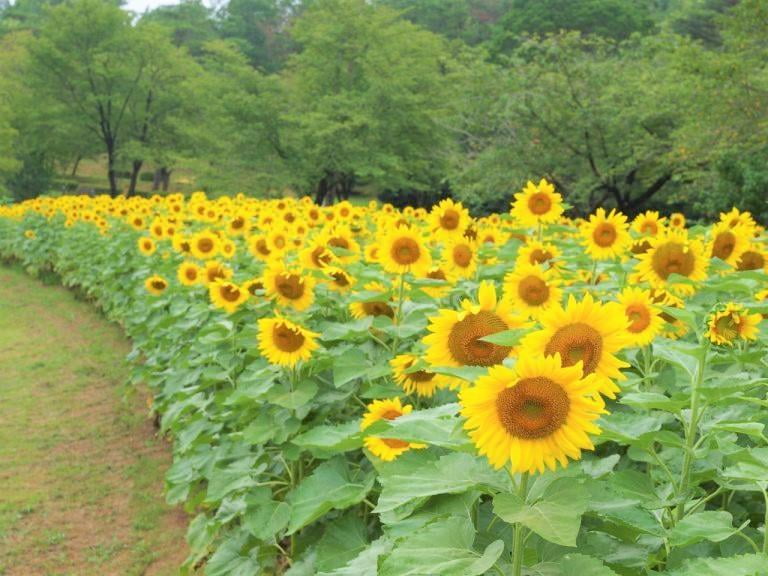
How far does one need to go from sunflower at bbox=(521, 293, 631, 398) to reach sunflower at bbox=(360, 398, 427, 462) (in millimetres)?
613

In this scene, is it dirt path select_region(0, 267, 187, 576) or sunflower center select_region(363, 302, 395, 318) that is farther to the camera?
dirt path select_region(0, 267, 187, 576)

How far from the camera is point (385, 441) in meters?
2.18

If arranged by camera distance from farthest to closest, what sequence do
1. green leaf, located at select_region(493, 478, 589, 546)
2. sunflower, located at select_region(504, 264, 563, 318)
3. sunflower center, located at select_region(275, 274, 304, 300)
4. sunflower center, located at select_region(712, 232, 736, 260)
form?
sunflower center, located at select_region(712, 232, 736, 260) → sunflower center, located at select_region(275, 274, 304, 300) → sunflower, located at select_region(504, 264, 563, 318) → green leaf, located at select_region(493, 478, 589, 546)

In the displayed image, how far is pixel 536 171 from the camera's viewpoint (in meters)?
19.3

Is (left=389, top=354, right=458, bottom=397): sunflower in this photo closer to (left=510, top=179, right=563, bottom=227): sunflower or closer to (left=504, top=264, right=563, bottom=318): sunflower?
(left=504, top=264, right=563, bottom=318): sunflower

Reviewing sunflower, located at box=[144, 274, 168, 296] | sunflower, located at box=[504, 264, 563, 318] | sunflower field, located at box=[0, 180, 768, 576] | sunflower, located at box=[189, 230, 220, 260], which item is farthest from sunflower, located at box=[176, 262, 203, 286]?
sunflower, located at box=[504, 264, 563, 318]

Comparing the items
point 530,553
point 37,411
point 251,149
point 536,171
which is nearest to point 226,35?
point 251,149

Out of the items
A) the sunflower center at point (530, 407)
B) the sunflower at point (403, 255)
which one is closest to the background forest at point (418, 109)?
the sunflower at point (403, 255)

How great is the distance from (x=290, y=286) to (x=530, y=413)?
2.30 metres

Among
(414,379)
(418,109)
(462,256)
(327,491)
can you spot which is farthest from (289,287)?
(418,109)

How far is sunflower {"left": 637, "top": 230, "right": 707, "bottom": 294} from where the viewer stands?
10.3 ft

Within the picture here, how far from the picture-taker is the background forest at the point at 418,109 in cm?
1460

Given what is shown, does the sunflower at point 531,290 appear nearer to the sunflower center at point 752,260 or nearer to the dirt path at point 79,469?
the sunflower center at point 752,260

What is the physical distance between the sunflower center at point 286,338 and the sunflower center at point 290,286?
1.83 ft
